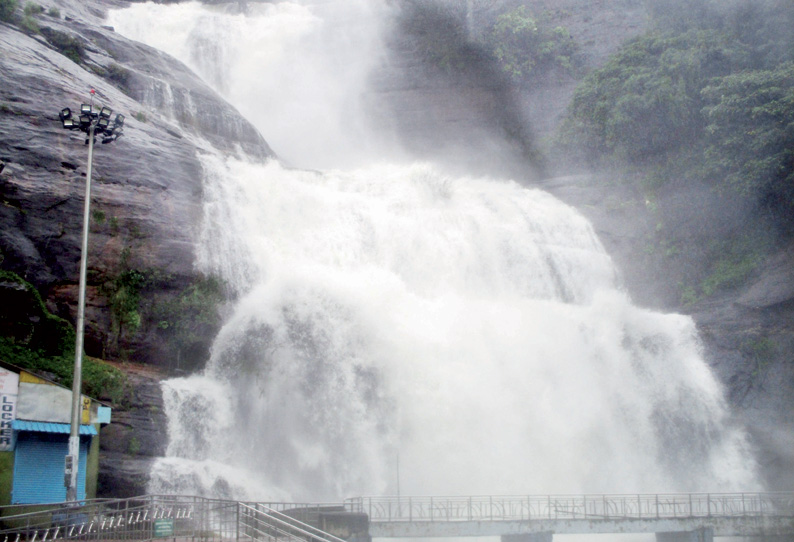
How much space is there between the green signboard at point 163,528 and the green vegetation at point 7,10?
25.5 m

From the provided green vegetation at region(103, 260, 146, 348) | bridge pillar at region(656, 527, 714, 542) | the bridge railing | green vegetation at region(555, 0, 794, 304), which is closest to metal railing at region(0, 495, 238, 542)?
the bridge railing

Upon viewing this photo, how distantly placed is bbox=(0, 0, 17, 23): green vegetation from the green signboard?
2552 centimetres

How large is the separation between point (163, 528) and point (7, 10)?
26015 mm

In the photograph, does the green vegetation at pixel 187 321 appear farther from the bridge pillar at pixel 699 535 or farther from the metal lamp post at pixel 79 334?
the bridge pillar at pixel 699 535

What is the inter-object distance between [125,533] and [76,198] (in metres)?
14.7

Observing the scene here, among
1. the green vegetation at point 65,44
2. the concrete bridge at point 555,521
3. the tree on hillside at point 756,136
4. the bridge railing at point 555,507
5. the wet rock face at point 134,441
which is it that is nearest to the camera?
the wet rock face at point 134,441

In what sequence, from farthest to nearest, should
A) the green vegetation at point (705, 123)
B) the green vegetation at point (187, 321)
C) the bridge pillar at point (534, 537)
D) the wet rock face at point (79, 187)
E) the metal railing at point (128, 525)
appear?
the green vegetation at point (705, 123) → the green vegetation at point (187, 321) → the wet rock face at point (79, 187) → the bridge pillar at point (534, 537) → the metal railing at point (128, 525)

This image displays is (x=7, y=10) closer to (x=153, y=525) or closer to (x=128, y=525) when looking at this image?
(x=128, y=525)

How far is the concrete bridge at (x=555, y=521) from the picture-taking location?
21750 mm

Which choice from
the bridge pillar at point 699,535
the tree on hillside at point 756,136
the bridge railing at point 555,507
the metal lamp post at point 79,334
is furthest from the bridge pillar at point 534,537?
the tree on hillside at point 756,136

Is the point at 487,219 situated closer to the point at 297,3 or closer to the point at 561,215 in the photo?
the point at 561,215

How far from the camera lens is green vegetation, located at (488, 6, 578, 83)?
53812mm

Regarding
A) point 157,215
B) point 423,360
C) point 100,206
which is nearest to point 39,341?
point 100,206

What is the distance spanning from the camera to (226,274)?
27.6 meters
